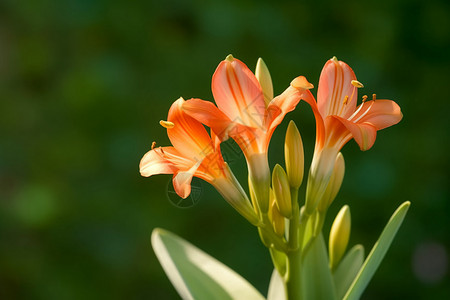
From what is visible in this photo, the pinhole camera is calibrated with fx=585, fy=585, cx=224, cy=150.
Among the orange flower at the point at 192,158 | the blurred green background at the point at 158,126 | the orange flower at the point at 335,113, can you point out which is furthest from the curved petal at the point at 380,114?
the blurred green background at the point at 158,126

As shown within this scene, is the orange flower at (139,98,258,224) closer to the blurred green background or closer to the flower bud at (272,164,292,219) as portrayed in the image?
the flower bud at (272,164,292,219)

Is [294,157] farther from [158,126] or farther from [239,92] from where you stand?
[158,126]

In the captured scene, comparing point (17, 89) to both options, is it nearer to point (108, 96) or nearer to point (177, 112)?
point (108, 96)

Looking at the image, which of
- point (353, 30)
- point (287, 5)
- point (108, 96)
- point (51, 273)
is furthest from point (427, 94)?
point (51, 273)

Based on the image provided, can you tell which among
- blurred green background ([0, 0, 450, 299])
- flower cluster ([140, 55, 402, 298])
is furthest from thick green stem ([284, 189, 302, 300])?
blurred green background ([0, 0, 450, 299])

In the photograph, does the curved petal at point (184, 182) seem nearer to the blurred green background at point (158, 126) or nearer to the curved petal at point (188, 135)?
the curved petal at point (188, 135)

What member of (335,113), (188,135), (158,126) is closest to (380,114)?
(335,113)
